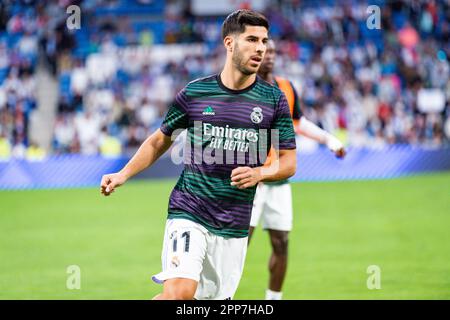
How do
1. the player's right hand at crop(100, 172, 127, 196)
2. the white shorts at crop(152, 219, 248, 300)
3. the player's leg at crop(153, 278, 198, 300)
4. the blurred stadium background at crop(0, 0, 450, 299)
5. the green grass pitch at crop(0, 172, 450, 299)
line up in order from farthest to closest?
the blurred stadium background at crop(0, 0, 450, 299) < the green grass pitch at crop(0, 172, 450, 299) < the player's right hand at crop(100, 172, 127, 196) < the white shorts at crop(152, 219, 248, 300) < the player's leg at crop(153, 278, 198, 300)

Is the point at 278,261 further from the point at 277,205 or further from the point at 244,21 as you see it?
the point at 244,21

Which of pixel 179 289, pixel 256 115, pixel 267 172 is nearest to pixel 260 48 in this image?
pixel 256 115

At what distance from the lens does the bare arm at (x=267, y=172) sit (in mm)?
6222

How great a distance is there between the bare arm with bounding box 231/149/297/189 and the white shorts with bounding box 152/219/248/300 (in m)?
0.55

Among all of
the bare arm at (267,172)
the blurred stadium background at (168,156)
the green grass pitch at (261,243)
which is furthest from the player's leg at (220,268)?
the blurred stadium background at (168,156)

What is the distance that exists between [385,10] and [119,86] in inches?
420

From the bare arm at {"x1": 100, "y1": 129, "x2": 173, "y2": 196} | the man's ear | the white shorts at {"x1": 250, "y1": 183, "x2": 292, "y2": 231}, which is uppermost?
the man's ear

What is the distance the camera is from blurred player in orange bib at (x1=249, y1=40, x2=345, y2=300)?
942cm

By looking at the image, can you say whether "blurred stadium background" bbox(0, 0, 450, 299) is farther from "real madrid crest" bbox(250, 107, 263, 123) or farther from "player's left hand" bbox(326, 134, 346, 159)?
"real madrid crest" bbox(250, 107, 263, 123)

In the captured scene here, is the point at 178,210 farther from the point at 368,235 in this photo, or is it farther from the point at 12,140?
the point at 12,140

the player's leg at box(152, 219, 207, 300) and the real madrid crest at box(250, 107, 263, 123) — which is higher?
the real madrid crest at box(250, 107, 263, 123)

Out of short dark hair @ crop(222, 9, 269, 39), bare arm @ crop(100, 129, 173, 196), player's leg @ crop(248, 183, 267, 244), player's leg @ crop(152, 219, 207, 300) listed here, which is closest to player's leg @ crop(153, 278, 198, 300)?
player's leg @ crop(152, 219, 207, 300)

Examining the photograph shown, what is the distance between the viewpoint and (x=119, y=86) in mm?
28703
